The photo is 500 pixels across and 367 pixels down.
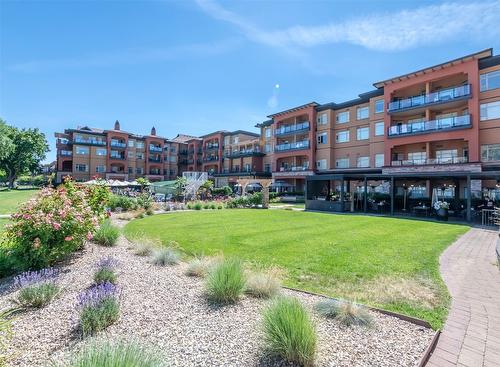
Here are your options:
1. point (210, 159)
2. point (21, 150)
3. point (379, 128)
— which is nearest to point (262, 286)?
point (379, 128)

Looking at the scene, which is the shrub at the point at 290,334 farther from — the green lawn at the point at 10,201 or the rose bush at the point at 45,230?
the green lawn at the point at 10,201

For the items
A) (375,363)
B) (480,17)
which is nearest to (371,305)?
(375,363)

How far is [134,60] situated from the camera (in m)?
14.7

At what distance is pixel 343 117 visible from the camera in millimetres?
38344

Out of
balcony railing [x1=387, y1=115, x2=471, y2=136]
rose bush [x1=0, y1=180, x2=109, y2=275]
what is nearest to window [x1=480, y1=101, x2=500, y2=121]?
balcony railing [x1=387, y1=115, x2=471, y2=136]

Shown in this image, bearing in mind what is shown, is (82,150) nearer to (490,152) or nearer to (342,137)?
(342,137)

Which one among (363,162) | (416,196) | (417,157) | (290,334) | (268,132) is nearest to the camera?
(290,334)

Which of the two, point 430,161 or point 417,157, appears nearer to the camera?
point 430,161

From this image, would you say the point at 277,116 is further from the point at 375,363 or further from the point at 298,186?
the point at 375,363

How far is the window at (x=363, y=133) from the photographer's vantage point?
3500 centimetres

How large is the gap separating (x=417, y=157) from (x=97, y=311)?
1314 inches

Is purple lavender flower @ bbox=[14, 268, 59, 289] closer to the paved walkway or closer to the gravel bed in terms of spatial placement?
the gravel bed

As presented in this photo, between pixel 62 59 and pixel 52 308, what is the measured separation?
14.4 metres

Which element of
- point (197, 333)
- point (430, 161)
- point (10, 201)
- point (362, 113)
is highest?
point (362, 113)
